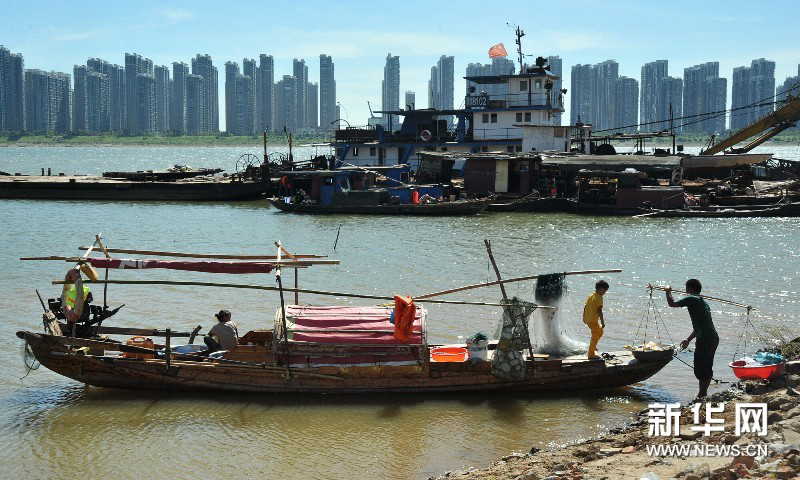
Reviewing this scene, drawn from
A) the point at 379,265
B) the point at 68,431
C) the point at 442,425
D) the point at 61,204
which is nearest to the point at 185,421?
the point at 68,431

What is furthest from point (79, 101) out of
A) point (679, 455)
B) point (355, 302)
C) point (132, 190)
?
point (679, 455)

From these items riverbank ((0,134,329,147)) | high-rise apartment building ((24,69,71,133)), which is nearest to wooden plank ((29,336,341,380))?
riverbank ((0,134,329,147))

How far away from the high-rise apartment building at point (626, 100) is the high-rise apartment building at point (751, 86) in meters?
17.7

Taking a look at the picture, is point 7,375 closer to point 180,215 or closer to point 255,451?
point 255,451

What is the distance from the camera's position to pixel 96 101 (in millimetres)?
196750

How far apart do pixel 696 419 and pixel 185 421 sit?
689 centimetres

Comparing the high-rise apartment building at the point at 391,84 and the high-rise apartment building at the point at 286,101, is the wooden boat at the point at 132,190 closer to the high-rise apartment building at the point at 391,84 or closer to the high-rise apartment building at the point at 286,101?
the high-rise apartment building at the point at 391,84

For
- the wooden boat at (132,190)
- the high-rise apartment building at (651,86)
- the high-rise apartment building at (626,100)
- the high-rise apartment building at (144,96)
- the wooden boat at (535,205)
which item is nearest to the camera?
the wooden boat at (535,205)

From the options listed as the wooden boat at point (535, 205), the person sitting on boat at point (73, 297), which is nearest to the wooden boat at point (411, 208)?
the wooden boat at point (535, 205)

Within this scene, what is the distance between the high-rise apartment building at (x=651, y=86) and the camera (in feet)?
514

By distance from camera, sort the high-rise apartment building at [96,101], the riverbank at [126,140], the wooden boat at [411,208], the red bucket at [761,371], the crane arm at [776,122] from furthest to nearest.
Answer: the high-rise apartment building at [96,101] → the riverbank at [126,140] → the crane arm at [776,122] → the wooden boat at [411,208] → the red bucket at [761,371]

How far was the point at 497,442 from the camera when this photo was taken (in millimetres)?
10633

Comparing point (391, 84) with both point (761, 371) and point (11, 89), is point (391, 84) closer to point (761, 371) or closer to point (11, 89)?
point (11, 89)

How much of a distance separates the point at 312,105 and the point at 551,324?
190514mm
